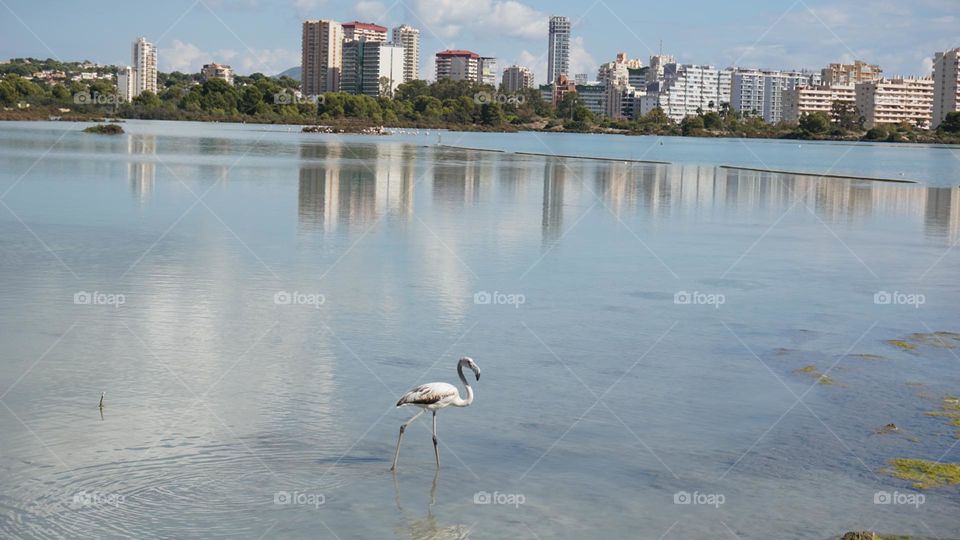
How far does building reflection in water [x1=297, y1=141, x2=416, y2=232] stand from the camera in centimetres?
2619

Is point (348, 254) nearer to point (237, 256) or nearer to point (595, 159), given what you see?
point (237, 256)

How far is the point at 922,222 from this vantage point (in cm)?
3139

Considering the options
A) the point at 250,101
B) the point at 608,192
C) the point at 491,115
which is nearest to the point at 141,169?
the point at 608,192

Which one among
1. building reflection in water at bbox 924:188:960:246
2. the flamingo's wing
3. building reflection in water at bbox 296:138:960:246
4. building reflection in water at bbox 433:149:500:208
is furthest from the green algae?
building reflection in water at bbox 433:149:500:208

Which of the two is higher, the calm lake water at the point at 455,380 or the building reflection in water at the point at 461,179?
the building reflection in water at the point at 461,179

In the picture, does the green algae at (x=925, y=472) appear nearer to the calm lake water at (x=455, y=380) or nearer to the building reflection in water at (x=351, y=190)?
the calm lake water at (x=455, y=380)

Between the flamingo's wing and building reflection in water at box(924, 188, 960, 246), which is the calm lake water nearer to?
the flamingo's wing

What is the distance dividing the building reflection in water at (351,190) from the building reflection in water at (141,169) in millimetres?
4242

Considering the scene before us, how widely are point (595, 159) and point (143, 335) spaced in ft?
189

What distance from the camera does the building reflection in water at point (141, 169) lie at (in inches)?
1266

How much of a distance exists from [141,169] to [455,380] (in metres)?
32.9

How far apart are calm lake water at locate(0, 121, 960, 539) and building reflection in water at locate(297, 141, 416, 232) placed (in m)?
0.66

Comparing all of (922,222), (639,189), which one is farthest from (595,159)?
(922,222)

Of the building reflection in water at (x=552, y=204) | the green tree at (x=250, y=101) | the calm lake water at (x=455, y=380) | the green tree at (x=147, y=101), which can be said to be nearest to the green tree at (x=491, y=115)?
the green tree at (x=250, y=101)
